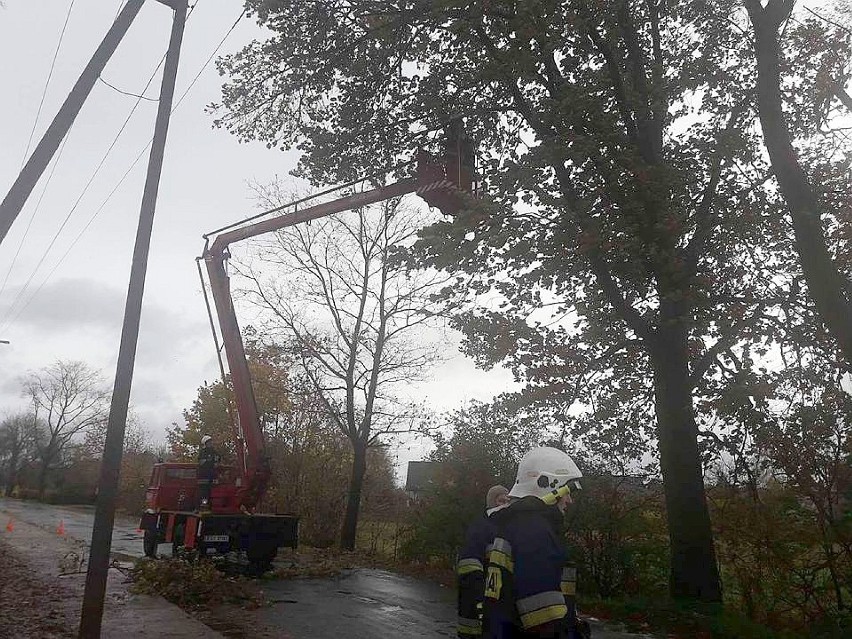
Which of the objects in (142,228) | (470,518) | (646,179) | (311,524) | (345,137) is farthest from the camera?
(311,524)

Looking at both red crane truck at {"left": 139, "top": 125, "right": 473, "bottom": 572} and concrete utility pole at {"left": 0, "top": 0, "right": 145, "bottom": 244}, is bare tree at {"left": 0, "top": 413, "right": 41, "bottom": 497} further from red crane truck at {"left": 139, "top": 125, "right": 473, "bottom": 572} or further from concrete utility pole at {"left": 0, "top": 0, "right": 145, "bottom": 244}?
concrete utility pole at {"left": 0, "top": 0, "right": 145, "bottom": 244}

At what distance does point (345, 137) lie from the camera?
12.4 metres

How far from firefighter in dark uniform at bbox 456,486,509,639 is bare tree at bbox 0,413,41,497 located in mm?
91098

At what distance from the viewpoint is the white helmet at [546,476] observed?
3.58 meters

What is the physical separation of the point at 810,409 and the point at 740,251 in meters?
3.70

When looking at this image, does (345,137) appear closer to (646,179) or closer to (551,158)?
(551,158)

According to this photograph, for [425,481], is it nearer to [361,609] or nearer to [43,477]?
[361,609]

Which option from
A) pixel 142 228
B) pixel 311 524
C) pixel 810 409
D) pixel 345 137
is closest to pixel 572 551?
pixel 810 409

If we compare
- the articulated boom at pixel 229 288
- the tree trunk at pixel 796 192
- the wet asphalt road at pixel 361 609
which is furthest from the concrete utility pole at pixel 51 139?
the tree trunk at pixel 796 192

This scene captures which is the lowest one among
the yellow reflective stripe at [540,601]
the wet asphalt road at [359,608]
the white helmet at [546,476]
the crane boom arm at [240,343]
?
the wet asphalt road at [359,608]

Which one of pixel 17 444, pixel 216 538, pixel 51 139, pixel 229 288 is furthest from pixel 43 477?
pixel 51 139

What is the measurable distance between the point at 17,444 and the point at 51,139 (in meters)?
92.2

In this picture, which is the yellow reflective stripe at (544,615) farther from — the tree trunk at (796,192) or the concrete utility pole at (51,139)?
the concrete utility pole at (51,139)

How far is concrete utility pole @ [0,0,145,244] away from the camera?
335 inches
